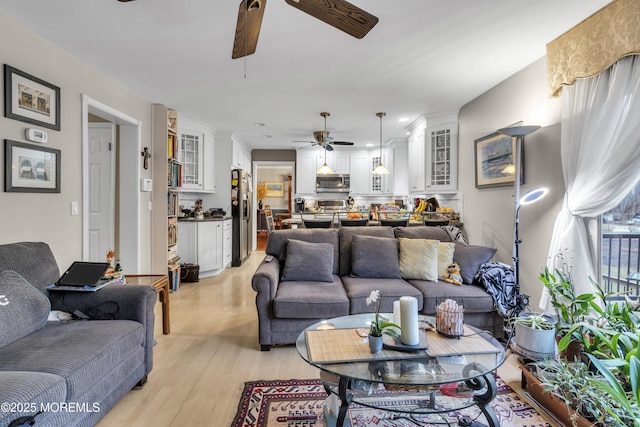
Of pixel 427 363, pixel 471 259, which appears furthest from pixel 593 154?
pixel 427 363

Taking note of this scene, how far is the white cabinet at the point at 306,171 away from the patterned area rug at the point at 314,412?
565 centimetres

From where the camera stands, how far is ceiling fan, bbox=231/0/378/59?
1.67m

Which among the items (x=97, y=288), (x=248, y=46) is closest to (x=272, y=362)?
(x=97, y=288)

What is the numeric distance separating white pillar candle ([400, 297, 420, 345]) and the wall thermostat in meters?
2.99

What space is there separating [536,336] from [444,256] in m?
1.12

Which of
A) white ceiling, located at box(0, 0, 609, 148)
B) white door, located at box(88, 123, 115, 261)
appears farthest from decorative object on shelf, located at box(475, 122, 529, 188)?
white door, located at box(88, 123, 115, 261)

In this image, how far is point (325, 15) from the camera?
177 centimetres

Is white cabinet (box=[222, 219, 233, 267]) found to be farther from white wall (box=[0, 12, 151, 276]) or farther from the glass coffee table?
the glass coffee table

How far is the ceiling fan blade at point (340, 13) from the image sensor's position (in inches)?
65.6

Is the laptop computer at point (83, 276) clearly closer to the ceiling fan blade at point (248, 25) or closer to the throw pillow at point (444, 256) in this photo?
the ceiling fan blade at point (248, 25)

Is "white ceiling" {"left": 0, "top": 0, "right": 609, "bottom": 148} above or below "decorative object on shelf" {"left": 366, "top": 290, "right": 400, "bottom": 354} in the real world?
above

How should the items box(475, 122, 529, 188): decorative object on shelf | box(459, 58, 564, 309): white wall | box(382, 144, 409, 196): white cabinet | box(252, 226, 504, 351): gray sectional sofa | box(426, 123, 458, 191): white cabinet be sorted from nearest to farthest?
box(252, 226, 504, 351): gray sectional sofa
box(459, 58, 564, 309): white wall
box(475, 122, 529, 188): decorative object on shelf
box(426, 123, 458, 191): white cabinet
box(382, 144, 409, 196): white cabinet

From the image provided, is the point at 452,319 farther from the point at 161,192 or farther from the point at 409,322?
the point at 161,192

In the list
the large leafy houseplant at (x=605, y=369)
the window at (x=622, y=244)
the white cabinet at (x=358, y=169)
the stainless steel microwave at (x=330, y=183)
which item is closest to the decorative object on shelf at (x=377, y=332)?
the large leafy houseplant at (x=605, y=369)
